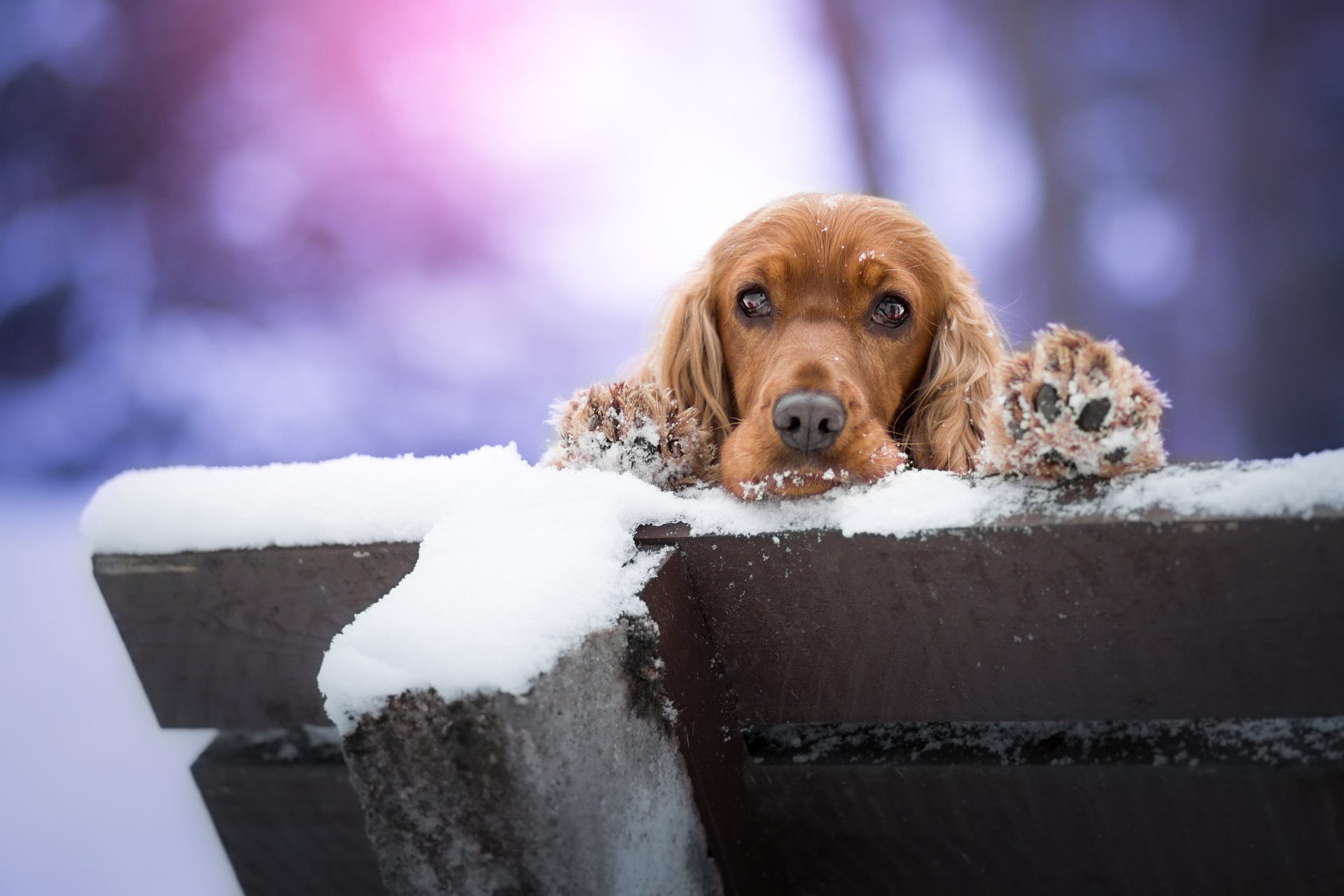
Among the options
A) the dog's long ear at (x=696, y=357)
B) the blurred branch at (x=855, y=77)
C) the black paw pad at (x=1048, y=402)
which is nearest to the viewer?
the black paw pad at (x=1048, y=402)

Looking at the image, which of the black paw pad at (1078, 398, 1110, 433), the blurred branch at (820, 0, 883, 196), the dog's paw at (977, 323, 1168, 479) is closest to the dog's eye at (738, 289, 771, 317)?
the dog's paw at (977, 323, 1168, 479)

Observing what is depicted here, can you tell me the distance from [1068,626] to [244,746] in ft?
5.44

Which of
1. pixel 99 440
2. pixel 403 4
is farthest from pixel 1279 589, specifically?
pixel 99 440

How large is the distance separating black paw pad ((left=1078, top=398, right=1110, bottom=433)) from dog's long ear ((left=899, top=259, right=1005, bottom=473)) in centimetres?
101

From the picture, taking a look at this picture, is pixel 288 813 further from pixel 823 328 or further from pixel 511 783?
pixel 823 328

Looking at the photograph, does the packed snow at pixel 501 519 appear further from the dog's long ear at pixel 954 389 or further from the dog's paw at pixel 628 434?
the dog's long ear at pixel 954 389

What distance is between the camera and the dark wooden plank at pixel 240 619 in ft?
4.75

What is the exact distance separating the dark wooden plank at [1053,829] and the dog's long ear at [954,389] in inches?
40.1

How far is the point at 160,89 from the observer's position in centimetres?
406

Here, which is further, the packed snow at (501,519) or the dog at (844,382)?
the dog at (844,382)

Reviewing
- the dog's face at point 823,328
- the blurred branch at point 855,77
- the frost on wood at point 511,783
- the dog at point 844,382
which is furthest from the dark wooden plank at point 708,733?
the blurred branch at point 855,77

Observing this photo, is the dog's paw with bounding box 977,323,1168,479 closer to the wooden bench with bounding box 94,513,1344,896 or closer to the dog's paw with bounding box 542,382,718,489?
the wooden bench with bounding box 94,513,1344,896

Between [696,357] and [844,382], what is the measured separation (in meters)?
0.72

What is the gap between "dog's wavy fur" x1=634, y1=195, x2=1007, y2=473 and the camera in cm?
216
